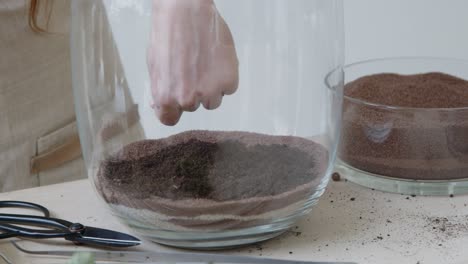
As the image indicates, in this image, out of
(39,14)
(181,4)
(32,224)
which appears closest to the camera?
(181,4)

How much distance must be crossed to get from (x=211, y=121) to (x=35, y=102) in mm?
364

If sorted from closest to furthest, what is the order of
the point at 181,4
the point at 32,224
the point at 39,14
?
the point at 181,4 < the point at 32,224 < the point at 39,14

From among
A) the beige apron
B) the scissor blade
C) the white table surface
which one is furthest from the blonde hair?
the scissor blade

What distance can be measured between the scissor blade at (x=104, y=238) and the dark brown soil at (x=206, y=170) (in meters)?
0.04

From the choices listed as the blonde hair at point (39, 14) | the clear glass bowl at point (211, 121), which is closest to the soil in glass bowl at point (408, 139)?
the clear glass bowl at point (211, 121)

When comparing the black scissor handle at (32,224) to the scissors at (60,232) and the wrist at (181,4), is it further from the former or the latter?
the wrist at (181,4)

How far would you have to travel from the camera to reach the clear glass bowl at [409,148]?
2.00 feet

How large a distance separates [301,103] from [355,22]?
870mm

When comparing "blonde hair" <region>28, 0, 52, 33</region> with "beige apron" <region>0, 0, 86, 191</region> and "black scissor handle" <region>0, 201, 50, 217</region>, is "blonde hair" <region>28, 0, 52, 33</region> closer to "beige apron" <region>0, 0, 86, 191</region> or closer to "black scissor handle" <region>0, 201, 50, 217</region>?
"beige apron" <region>0, 0, 86, 191</region>

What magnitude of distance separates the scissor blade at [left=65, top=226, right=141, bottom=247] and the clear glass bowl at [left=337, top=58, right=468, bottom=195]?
0.72 feet

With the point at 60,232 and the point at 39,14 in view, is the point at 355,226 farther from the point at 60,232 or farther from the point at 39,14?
the point at 39,14

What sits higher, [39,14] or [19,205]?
[39,14]

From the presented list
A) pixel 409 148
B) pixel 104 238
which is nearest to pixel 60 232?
pixel 104 238

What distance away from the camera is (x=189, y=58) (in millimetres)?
445
